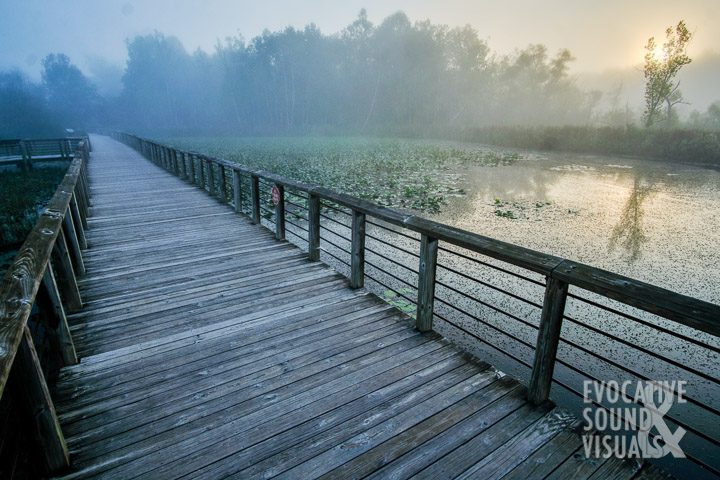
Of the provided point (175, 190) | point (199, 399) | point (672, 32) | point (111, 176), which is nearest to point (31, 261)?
Answer: point (199, 399)

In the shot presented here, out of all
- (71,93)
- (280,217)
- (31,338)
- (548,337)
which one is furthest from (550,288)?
(71,93)

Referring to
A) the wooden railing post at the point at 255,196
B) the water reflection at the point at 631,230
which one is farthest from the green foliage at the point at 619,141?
the wooden railing post at the point at 255,196

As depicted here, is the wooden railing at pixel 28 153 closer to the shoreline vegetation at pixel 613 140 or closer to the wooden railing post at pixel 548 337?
the wooden railing post at pixel 548 337

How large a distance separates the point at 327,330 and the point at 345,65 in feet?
208

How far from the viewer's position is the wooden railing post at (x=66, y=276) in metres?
3.46

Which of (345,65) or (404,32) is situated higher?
(404,32)

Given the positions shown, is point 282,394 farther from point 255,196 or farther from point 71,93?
→ point 71,93

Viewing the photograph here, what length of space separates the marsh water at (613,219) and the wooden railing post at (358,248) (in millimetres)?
4728

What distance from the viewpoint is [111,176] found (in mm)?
13508

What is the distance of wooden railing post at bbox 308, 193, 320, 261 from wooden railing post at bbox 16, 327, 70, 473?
3.36 metres

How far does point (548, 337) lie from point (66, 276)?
421cm

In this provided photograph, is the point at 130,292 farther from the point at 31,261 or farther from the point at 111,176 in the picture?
the point at 111,176

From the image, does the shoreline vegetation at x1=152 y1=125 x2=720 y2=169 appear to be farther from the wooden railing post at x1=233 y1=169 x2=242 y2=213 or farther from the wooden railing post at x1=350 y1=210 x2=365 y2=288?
the wooden railing post at x1=350 y1=210 x2=365 y2=288

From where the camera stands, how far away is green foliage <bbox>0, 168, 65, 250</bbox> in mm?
8351
